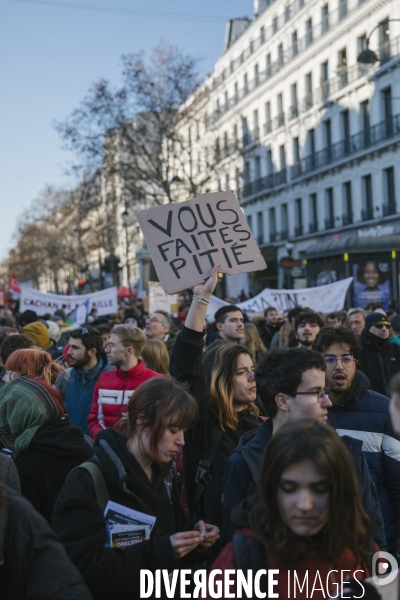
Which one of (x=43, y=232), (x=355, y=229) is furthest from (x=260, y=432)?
(x=43, y=232)

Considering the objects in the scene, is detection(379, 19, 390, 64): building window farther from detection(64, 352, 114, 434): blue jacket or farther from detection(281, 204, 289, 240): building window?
detection(64, 352, 114, 434): blue jacket

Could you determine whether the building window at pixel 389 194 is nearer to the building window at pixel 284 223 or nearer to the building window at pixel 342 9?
the building window at pixel 342 9

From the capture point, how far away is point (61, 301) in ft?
59.4

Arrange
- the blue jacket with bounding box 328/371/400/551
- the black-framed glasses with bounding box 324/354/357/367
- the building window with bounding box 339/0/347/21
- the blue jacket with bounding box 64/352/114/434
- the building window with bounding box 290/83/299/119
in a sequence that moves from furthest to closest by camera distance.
Result: the building window with bounding box 290/83/299/119 → the building window with bounding box 339/0/347/21 → the blue jacket with bounding box 64/352/114/434 → the black-framed glasses with bounding box 324/354/357/367 → the blue jacket with bounding box 328/371/400/551

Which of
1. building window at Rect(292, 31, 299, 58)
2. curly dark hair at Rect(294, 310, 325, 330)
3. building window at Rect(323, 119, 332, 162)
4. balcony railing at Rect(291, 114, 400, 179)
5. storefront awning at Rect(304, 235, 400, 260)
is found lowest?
curly dark hair at Rect(294, 310, 325, 330)

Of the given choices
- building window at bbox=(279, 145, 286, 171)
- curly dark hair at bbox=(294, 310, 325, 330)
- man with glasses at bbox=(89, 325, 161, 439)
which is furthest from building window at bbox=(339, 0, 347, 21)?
man with glasses at bbox=(89, 325, 161, 439)

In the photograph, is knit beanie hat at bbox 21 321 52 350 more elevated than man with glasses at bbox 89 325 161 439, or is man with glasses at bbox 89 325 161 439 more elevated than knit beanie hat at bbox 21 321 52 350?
knit beanie hat at bbox 21 321 52 350

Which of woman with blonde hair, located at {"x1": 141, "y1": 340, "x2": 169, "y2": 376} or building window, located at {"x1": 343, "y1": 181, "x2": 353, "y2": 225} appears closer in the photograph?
woman with blonde hair, located at {"x1": 141, "y1": 340, "x2": 169, "y2": 376}

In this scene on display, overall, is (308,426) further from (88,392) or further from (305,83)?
(305,83)

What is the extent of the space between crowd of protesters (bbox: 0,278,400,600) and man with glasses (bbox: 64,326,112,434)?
1.86 metres

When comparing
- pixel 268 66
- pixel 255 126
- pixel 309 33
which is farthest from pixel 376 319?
pixel 255 126

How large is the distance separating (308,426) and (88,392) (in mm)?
4544

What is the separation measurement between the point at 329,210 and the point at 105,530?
40.5 metres

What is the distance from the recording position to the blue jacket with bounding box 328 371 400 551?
399 centimetres
